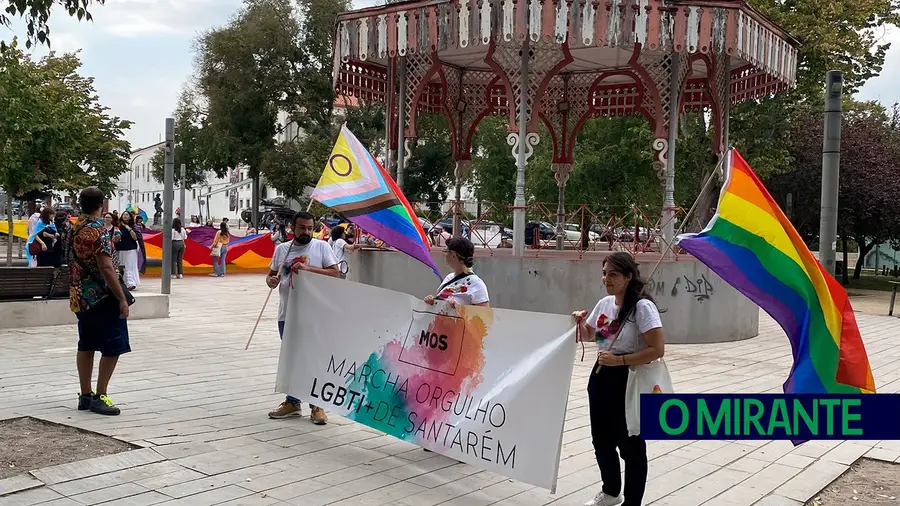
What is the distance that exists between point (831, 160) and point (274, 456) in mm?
4848

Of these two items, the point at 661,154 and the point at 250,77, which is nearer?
the point at 661,154

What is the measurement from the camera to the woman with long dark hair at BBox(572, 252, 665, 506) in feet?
14.7

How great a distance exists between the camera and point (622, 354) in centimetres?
455

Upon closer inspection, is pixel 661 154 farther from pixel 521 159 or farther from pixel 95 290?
pixel 95 290

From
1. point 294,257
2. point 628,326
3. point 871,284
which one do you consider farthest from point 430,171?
point 628,326

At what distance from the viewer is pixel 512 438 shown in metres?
5.00

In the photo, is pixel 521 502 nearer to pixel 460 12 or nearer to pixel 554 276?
pixel 554 276

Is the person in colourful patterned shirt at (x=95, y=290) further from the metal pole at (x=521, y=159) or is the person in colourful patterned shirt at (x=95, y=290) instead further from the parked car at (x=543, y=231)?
the parked car at (x=543, y=231)

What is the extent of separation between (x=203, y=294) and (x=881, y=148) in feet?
68.6

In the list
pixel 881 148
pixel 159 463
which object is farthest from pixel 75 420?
pixel 881 148

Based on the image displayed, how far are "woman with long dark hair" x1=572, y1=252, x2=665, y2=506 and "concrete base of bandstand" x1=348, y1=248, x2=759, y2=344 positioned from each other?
7.49 metres

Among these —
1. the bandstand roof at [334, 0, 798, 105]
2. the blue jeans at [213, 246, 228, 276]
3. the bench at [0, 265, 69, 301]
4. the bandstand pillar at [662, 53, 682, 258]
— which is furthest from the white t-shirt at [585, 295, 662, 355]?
the blue jeans at [213, 246, 228, 276]

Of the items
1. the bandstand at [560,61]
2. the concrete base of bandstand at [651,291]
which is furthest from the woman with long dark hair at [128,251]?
the concrete base of bandstand at [651,291]

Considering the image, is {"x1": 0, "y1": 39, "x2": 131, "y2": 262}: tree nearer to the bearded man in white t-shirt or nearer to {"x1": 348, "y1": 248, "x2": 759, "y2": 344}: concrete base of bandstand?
the bearded man in white t-shirt
